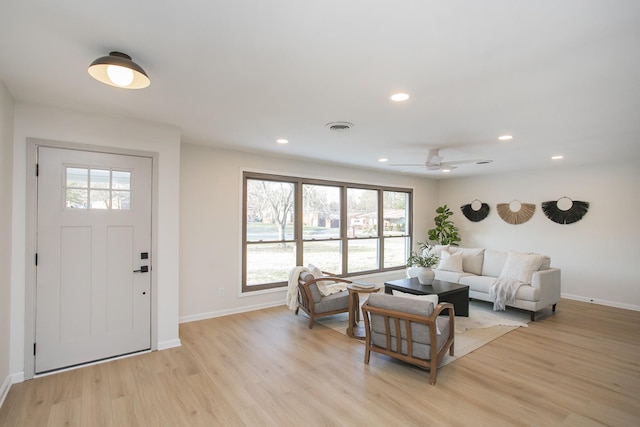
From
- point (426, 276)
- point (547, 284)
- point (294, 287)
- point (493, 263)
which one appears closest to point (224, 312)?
point (294, 287)

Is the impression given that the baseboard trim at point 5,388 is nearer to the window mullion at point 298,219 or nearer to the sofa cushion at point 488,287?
the window mullion at point 298,219

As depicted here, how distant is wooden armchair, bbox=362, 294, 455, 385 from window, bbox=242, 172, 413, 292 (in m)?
2.60

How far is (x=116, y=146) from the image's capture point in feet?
11.0

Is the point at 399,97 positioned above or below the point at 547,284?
above

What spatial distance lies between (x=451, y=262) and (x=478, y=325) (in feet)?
5.56

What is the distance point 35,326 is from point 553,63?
4800 millimetres

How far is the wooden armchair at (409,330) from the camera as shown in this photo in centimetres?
293

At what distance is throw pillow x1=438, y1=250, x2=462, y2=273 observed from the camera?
236 inches

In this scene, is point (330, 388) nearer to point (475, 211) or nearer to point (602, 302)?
point (602, 302)

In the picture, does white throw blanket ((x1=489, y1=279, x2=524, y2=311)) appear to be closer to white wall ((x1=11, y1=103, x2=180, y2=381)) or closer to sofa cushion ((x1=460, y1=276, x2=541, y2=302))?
sofa cushion ((x1=460, y1=276, x2=541, y2=302))

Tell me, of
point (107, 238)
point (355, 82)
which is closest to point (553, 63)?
point (355, 82)

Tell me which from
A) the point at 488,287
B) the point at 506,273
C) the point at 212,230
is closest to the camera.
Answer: the point at 212,230

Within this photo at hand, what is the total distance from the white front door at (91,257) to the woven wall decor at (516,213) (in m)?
6.93

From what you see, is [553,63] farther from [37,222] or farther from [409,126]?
[37,222]
